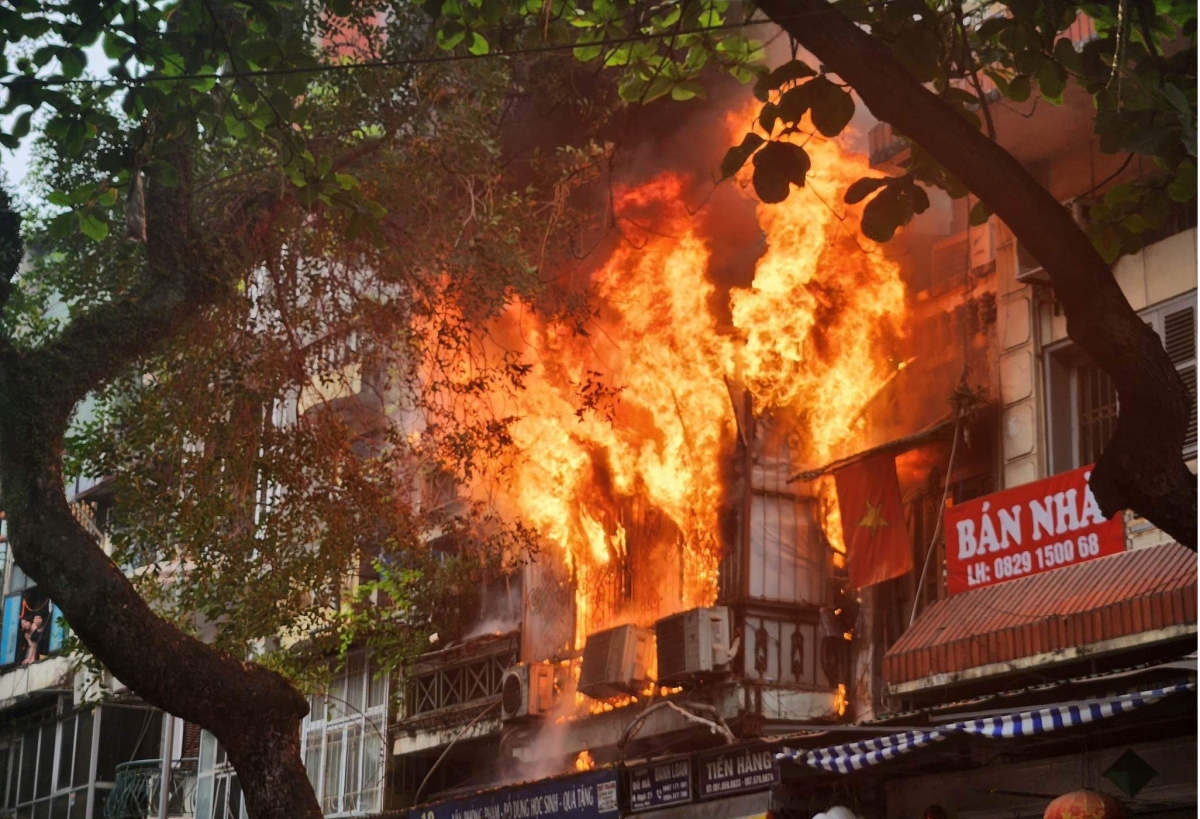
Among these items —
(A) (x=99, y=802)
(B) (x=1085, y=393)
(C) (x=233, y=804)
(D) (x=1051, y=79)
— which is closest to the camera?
(D) (x=1051, y=79)

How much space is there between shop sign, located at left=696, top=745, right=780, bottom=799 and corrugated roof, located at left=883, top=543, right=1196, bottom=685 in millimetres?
1514

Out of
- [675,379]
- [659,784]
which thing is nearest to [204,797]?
[659,784]

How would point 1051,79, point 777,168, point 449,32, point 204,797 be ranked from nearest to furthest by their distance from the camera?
point 777,168 < point 1051,79 < point 449,32 < point 204,797

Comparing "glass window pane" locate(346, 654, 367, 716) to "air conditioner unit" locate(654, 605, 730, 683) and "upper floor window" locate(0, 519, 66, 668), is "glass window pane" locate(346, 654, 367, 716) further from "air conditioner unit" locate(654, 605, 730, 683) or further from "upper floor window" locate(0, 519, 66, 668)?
"upper floor window" locate(0, 519, 66, 668)

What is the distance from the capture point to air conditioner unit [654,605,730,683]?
16031 mm

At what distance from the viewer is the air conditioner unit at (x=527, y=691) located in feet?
61.8

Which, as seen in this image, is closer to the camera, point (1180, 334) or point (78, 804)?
point (1180, 334)

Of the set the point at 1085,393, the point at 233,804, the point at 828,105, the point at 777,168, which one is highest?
the point at 1085,393

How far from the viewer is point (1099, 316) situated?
6125 mm

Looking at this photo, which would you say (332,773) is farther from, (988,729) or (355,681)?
(988,729)

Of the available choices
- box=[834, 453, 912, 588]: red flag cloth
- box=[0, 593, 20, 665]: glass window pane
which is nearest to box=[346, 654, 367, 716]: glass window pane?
box=[834, 453, 912, 588]: red flag cloth

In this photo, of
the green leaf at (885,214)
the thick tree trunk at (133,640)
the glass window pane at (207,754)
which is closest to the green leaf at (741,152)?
the green leaf at (885,214)

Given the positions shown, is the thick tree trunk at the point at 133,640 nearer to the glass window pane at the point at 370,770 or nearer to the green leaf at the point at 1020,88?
the green leaf at the point at 1020,88

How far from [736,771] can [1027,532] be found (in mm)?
3732
